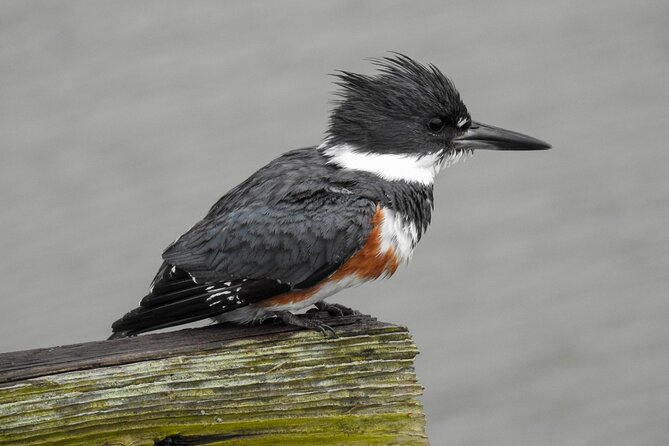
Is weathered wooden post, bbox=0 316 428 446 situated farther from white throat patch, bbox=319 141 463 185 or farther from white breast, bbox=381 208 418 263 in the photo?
white throat patch, bbox=319 141 463 185

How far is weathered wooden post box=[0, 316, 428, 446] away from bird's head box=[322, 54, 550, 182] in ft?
4.80

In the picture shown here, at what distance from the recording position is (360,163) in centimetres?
346

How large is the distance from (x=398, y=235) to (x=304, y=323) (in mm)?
815

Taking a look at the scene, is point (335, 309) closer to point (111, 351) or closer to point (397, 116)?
point (397, 116)

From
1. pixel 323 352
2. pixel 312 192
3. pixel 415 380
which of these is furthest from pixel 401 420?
pixel 312 192

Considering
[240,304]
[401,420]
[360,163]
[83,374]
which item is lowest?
[401,420]

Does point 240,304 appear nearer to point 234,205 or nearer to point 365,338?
point 234,205

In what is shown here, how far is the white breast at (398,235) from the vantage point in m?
3.15

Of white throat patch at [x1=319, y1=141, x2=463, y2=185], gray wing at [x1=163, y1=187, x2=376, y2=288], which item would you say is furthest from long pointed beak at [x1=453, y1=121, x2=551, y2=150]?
gray wing at [x1=163, y1=187, x2=376, y2=288]

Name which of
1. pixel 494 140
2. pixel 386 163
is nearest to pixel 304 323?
pixel 386 163

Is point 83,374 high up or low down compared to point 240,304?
down

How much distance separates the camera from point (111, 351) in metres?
1.95

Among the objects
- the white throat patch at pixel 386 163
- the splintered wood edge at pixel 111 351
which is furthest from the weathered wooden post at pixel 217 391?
the white throat patch at pixel 386 163

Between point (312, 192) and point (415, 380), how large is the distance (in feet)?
3.90
